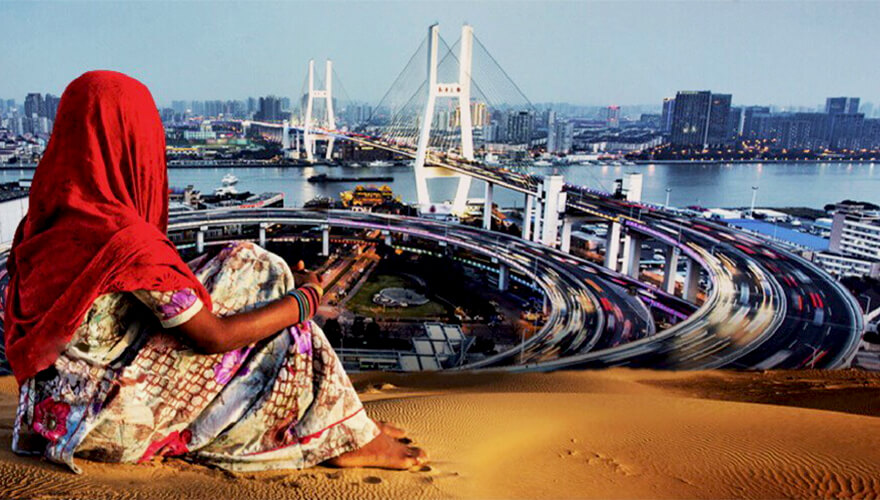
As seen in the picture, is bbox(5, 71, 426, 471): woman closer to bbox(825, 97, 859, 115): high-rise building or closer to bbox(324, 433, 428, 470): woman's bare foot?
bbox(324, 433, 428, 470): woman's bare foot

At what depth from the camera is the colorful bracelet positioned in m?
0.98

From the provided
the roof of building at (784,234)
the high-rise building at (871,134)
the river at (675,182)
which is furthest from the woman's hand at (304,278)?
the high-rise building at (871,134)

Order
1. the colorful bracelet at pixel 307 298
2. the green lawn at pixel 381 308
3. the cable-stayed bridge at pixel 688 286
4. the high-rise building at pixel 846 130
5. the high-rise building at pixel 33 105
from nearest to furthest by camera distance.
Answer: the colorful bracelet at pixel 307 298 < the cable-stayed bridge at pixel 688 286 < the green lawn at pixel 381 308 < the high-rise building at pixel 33 105 < the high-rise building at pixel 846 130

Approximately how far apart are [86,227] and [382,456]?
592 millimetres

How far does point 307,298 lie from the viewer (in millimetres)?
992

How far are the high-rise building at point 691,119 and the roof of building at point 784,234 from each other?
19.9 m

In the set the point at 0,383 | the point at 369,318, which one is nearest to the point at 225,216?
the point at 369,318

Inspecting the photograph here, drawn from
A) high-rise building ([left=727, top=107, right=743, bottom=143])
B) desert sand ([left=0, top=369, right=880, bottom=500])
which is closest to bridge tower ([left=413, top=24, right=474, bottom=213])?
desert sand ([left=0, top=369, right=880, bottom=500])

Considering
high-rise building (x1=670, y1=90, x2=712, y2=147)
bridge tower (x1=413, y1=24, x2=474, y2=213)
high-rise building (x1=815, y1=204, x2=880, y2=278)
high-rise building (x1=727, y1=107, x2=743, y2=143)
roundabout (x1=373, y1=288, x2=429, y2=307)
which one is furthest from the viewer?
high-rise building (x1=727, y1=107, x2=743, y2=143)

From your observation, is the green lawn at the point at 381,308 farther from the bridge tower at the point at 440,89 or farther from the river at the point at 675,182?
the river at the point at 675,182

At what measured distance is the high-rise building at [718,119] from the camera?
35.1 meters

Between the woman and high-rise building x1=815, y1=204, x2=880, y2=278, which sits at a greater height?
the woman

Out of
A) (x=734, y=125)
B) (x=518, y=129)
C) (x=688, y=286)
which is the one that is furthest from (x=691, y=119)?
(x=688, y=286)

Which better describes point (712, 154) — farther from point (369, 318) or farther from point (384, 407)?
point (384, 407)
